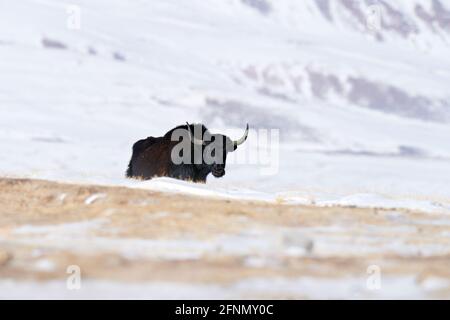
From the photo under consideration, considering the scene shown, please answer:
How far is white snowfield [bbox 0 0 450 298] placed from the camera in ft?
250

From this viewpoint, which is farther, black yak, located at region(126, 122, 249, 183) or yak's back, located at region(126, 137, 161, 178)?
yak's back, located at region(126, 137, 161, 178)

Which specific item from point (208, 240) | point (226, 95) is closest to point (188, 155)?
point (208, 240)

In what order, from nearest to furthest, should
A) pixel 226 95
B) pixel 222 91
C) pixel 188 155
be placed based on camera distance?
pixel 188 155
pixel 226 95
pixel 222 91

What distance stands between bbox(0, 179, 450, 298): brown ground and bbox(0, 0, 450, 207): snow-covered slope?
38.2 metres

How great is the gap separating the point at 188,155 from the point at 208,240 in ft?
30.8

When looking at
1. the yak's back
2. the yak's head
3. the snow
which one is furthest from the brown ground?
the yak's back

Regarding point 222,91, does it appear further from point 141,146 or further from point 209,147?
point 209,147

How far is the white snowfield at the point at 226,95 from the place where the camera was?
7619cm

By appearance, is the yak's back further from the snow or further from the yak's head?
the snow

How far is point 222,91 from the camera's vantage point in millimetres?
127812

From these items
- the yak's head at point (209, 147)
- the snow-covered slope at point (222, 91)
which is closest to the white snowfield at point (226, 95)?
the snow-covered slope at point (222, 91)

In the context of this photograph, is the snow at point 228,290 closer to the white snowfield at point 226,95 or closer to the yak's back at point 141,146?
the white snowfield at point 226,95

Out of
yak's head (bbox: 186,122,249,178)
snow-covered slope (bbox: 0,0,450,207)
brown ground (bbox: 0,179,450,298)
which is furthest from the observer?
snow-covered slope (bbox: 0,0,450,207)

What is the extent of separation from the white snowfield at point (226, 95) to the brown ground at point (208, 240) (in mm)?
2140
